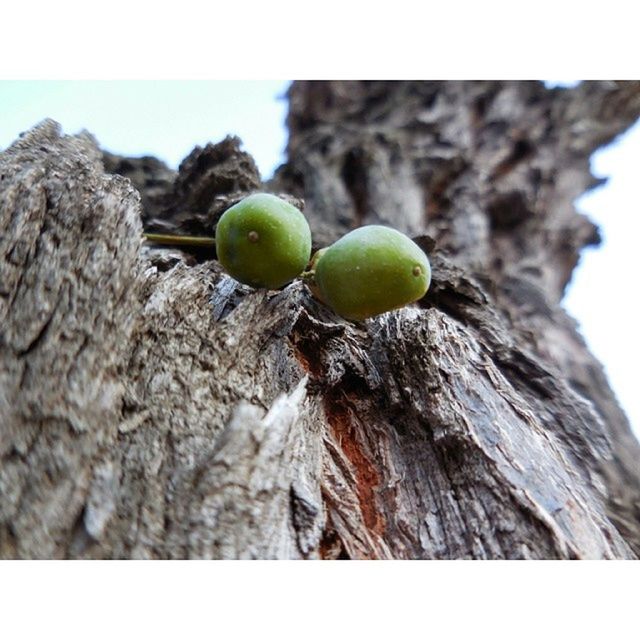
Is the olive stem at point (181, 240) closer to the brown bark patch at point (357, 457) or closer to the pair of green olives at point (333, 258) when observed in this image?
the pair of green olives at point (333, 258)

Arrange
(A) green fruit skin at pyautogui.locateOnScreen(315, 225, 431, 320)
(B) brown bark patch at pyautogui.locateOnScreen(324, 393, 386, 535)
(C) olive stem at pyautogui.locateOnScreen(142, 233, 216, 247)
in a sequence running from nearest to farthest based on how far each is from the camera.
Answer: (B) brown bark patch at pyautogui.locateOnScreen(324, 393, 386, 535) → (A) green fruit skin at pyautogui.locateOnScreen(315, 225, 431, 320) → (C) olive stem at pyautogui.locateOnScreen(142, 233, 216, 247)

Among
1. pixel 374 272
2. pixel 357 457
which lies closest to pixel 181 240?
pixel 374 272

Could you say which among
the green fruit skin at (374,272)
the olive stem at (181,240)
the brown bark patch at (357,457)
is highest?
the olive stem at (181,240)

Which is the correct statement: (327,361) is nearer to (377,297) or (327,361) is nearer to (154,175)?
(377,297)

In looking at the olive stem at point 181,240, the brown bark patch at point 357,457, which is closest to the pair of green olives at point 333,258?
the brown bark patch at point 357,457

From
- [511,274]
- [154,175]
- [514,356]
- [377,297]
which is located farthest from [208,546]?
[511,274]

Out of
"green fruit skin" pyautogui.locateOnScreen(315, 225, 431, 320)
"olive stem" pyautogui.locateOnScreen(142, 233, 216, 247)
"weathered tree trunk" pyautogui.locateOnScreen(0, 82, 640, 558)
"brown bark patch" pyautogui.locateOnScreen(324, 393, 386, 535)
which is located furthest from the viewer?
"olive stem" pyautogui.locateOnScreen(142, 233, 216, 247)

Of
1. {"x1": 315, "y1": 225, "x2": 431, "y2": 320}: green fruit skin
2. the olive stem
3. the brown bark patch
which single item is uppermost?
the olive stem

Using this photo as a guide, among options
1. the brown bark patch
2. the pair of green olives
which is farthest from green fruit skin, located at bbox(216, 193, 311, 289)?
the brown bark patch

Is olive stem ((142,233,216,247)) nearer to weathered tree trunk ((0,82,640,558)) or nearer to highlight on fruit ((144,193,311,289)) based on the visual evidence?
weathered tree trunk ((0,82,640,558))
